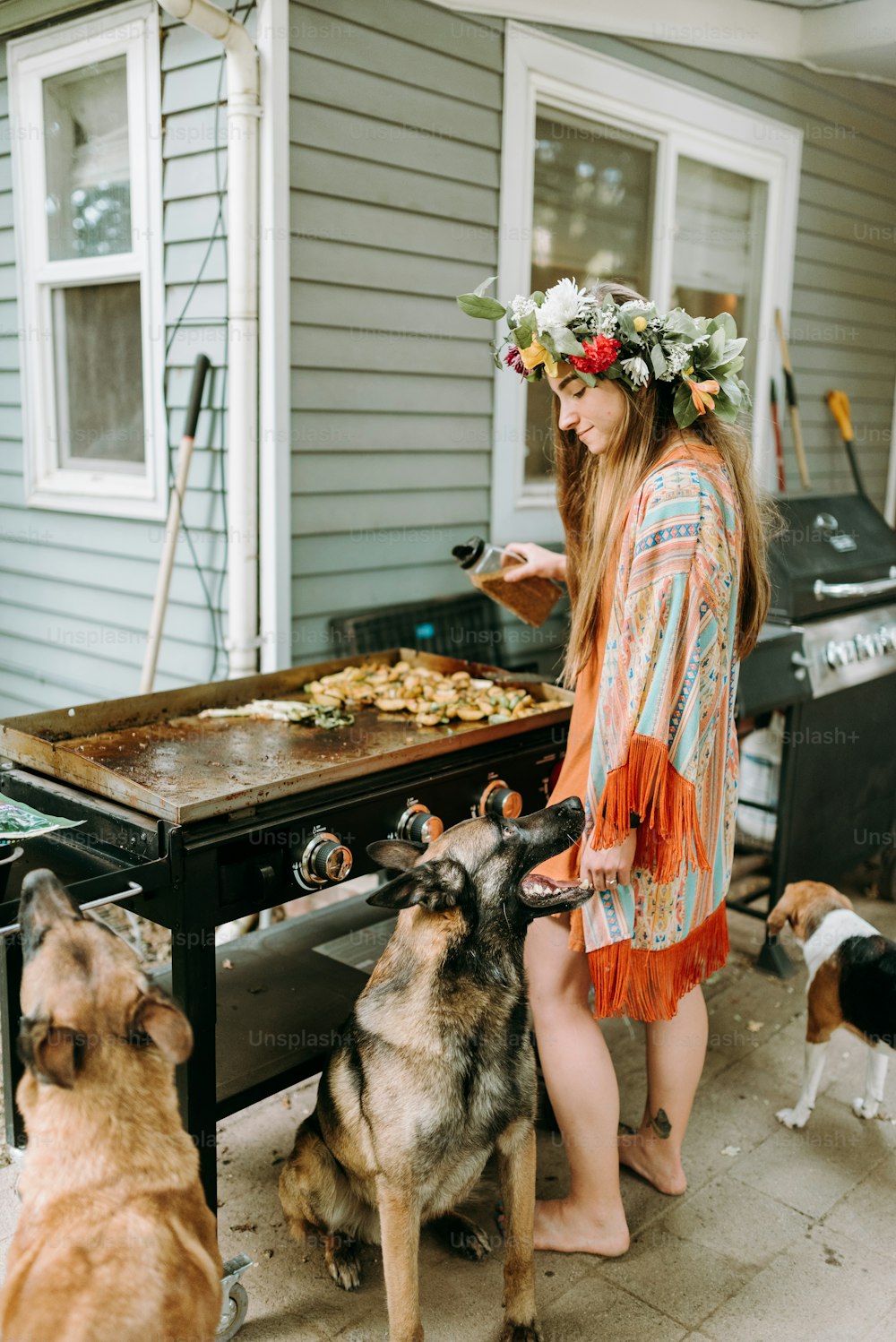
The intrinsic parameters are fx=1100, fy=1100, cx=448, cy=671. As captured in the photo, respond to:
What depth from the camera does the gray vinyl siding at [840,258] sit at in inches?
254

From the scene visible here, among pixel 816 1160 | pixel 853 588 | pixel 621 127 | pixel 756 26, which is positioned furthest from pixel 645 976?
pixel 756 26

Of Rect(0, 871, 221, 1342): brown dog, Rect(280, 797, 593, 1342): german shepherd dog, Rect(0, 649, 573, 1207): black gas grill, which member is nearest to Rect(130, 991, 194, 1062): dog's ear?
Rect(0, 871, 221, 1342): brown dog

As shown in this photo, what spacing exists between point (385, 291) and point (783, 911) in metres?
2.72

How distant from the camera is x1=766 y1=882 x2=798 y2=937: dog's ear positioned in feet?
11.4

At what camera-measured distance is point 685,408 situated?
2.48 meters

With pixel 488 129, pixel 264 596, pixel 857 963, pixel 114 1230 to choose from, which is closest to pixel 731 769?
pixel 857 963

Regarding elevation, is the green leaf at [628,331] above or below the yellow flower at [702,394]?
above

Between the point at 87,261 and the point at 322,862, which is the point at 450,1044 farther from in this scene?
the point at 87,261

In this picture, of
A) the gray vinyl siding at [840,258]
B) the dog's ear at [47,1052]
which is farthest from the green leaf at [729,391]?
the gray vinyl siding at [840,258]

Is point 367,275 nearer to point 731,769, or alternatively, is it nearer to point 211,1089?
point 731,769

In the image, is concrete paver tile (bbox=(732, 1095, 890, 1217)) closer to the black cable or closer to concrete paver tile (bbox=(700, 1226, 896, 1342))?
concrete paver tile (bbox=(700, 1226, 896, 1342))

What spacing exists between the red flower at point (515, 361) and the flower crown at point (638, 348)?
0.08m

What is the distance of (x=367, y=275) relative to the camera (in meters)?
4.20

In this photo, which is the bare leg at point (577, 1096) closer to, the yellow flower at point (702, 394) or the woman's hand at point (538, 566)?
the woman's hand at point (538, 566)
